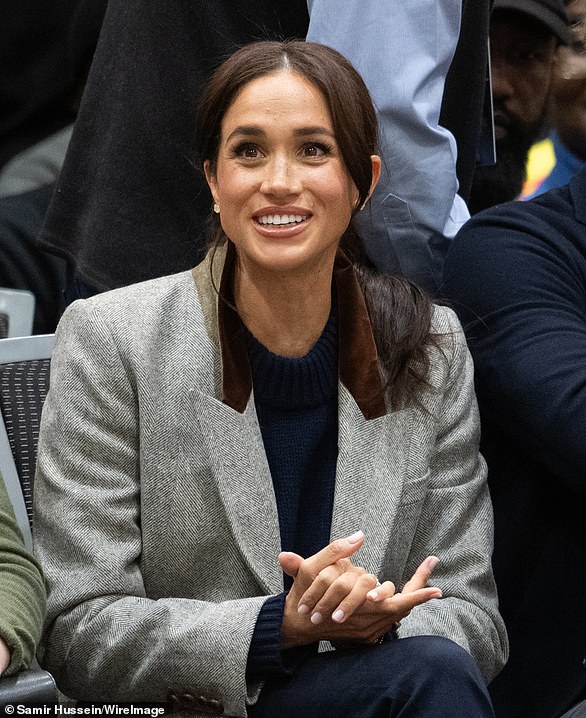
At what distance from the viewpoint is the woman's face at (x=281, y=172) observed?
106 inches

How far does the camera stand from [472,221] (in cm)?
314

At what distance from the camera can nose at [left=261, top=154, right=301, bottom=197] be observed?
2668 millimetres

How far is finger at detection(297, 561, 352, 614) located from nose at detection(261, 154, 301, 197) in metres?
0.70

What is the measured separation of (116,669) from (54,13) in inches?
92.7

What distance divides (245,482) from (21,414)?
1.50 feet

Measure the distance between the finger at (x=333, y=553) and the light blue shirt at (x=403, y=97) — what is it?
34.1 inches

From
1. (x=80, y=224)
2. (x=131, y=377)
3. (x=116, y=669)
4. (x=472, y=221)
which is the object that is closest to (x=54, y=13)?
(x=80, y=224)

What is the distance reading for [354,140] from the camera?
2732 millimetres

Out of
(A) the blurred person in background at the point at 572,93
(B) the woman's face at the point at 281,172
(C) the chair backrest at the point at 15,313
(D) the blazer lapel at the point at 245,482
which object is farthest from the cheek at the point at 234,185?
(A) the blurred person in background at the point at 572,93

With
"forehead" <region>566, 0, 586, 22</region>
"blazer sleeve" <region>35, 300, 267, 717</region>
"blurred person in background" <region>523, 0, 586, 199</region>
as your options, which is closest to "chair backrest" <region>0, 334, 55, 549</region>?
"blazer sleeve" <region>35, 300, 267, 717</region>

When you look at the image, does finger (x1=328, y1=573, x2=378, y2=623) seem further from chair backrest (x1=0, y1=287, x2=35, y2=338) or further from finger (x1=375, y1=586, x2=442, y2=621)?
chair backrest (x1=0, y1=287, x2=35, y2=338)

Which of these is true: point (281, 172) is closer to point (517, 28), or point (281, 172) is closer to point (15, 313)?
point (15, 313)

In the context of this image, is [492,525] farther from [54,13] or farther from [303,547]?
[54,13]

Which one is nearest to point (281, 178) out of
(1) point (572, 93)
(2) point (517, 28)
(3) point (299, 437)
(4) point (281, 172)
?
(4) point (281, 172)
